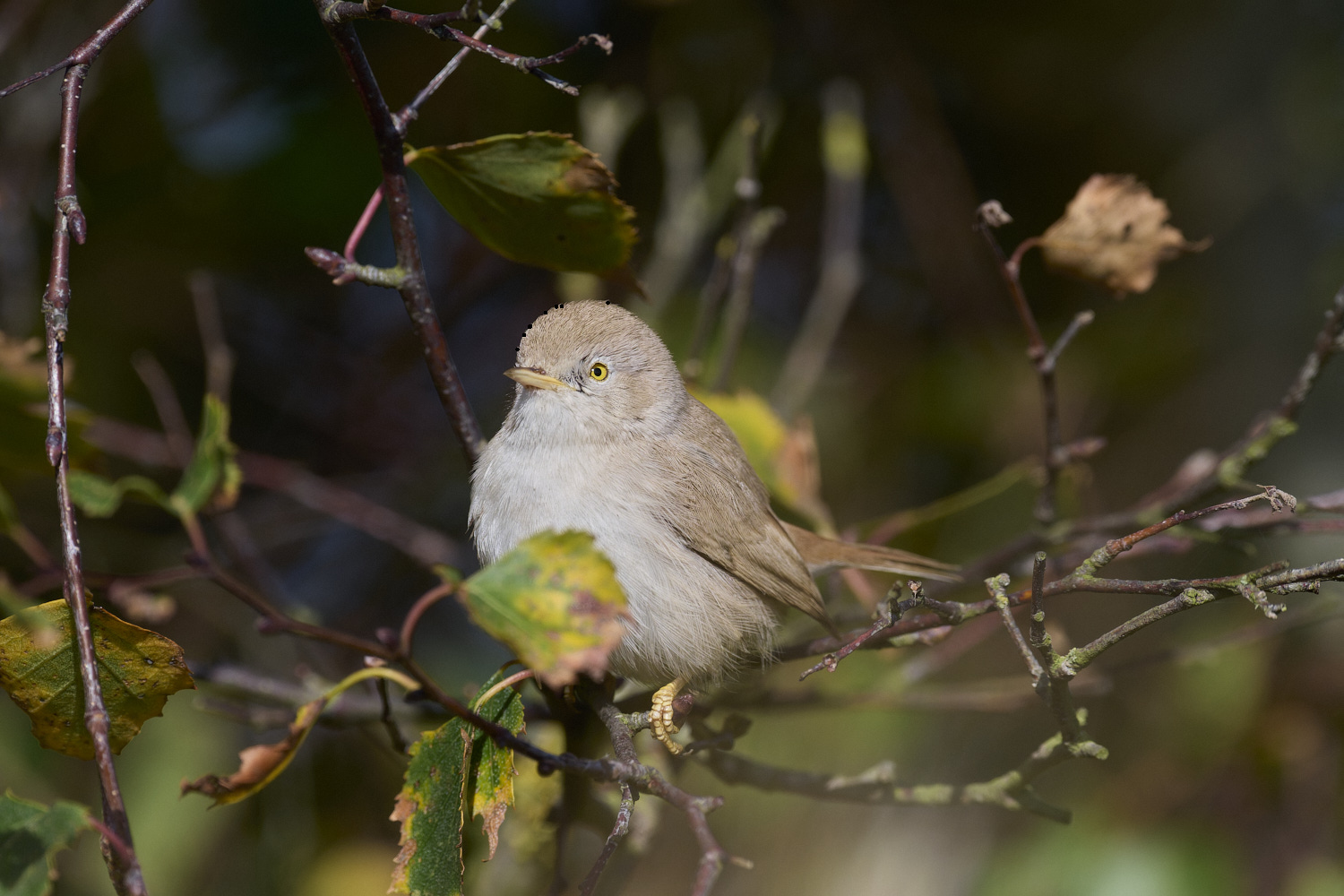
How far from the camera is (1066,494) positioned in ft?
9.92

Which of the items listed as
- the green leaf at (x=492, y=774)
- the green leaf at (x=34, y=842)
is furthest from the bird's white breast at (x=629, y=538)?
the green leaf at (x=34, y=842)

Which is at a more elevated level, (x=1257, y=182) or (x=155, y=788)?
(x=1257, y=182)

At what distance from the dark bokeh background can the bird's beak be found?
100 centimetres

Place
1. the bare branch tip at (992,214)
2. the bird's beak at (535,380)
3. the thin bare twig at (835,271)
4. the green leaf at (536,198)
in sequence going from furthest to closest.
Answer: the thin bare twig at (835,271) < the bird's beak at (535,380) < the bare branch tip at (992,214) < the green leaf at (536,198)

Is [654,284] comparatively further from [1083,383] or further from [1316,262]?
[1316,262]

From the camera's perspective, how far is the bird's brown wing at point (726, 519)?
2744mm

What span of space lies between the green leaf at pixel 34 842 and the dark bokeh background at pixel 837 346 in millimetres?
1450

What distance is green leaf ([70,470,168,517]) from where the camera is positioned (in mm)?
2371

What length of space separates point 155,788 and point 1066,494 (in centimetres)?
308

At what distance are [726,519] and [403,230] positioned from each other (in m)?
1.21

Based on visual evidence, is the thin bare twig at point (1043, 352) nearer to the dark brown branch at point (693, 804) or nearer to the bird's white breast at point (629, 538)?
the bird's white breast at point (629, 538)

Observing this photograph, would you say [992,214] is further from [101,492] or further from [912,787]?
[101,492]

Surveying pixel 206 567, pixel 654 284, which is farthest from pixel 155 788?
pixel 654 284

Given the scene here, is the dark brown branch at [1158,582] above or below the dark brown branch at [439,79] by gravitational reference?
below
